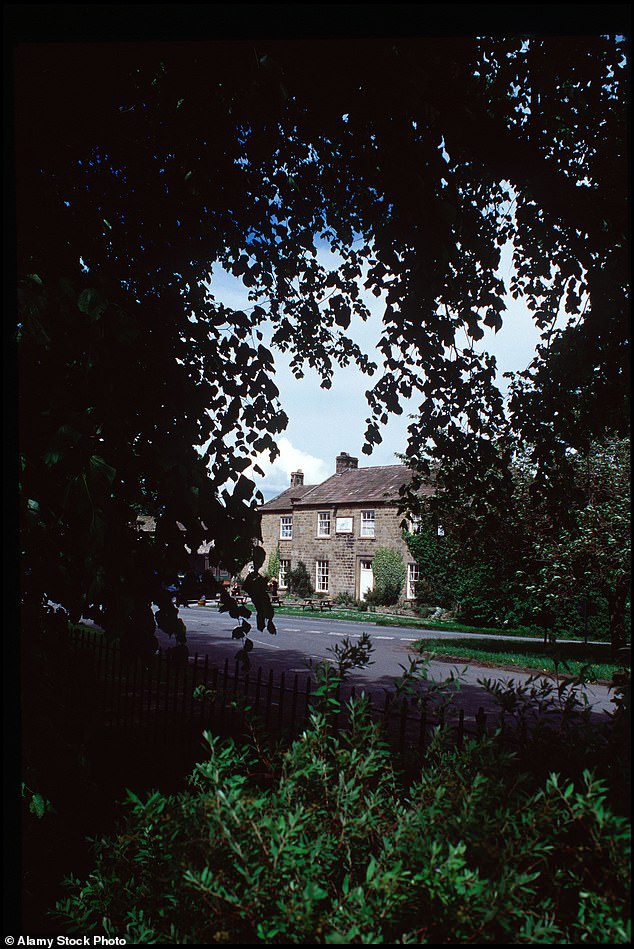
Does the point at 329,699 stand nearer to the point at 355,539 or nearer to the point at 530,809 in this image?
the point at 530,809

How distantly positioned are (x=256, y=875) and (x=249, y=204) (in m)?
5.31

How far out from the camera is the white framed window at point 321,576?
40219 millimetres

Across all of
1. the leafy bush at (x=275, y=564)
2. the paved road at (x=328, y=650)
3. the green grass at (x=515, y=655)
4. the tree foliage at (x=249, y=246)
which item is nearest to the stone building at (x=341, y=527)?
the leafy bush at (x=275, y=564)

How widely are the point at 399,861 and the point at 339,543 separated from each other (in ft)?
122

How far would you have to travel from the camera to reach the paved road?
Answer: 1230 cm

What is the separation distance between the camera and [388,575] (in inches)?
1404

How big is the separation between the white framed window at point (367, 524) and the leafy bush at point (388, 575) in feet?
5.55

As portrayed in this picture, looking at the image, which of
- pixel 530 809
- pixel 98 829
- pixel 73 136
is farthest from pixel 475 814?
pixel 73 136

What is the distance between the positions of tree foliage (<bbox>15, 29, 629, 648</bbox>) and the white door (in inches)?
1237

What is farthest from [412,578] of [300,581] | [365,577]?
[300,581]

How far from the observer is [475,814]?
7.18 ft

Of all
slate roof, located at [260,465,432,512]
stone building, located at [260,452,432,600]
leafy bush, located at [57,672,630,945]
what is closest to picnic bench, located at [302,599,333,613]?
stone building, located at [260,452,432,600]

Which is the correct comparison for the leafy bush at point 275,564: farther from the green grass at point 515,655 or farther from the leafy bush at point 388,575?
the green grass at point 515,655

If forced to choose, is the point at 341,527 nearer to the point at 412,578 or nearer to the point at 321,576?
the point at 321,576
